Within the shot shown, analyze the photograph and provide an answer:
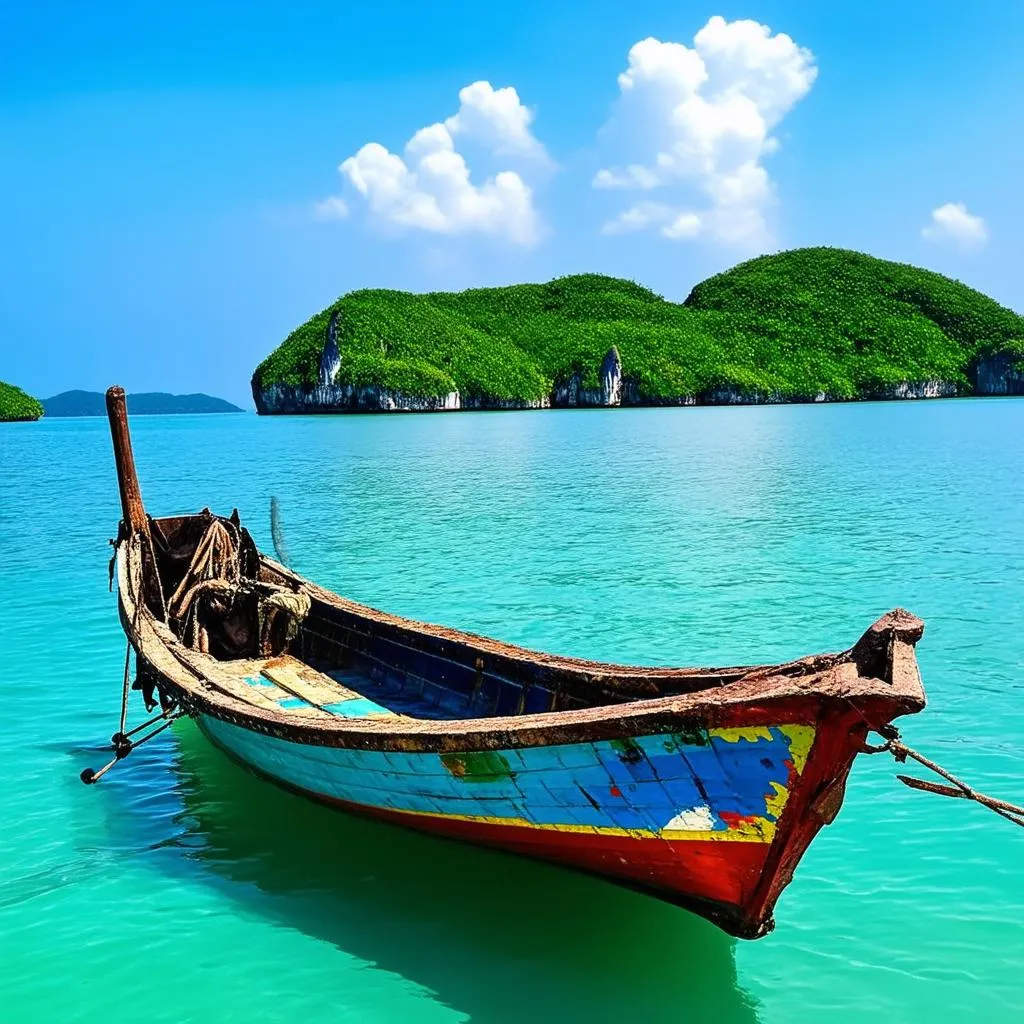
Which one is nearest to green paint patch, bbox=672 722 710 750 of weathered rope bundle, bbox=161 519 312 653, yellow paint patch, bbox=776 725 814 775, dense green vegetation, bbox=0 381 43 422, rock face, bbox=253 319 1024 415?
yellow paint patch, bbox=776 725 814 775

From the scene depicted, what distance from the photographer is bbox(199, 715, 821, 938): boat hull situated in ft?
15.7

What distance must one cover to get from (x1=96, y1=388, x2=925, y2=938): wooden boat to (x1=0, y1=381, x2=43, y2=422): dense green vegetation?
Result: 17859 centimetres

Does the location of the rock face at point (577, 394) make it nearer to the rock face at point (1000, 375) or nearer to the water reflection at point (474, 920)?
the rock face at point (1000, 375)

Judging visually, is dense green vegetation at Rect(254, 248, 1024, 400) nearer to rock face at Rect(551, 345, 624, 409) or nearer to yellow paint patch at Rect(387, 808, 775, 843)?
rock face at Rect(551, 345, 624, 409)

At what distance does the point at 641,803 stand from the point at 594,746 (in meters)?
0.40

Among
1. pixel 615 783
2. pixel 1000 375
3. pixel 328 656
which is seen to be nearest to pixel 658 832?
pixel 615 783

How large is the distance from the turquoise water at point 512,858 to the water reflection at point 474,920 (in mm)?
18

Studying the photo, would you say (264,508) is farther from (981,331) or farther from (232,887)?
(981,331)

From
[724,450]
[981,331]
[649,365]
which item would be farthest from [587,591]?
[981,331]

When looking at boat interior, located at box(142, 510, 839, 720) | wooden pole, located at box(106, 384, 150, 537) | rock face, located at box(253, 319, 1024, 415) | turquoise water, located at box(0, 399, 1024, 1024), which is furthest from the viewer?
rock face, located at box(253, 319, 1024, 415)

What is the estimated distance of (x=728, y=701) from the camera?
4.63 m

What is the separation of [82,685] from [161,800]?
4.15 meters

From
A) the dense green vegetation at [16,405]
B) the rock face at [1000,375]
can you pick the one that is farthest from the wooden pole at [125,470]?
the dense green vegetation at [16,405]

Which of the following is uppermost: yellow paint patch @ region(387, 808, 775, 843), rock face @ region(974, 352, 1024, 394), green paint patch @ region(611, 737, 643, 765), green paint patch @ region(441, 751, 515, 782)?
rock face @ region(974, 352, 1024, 394)
